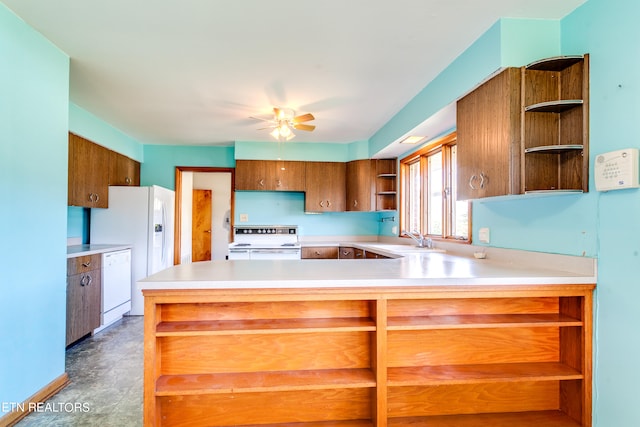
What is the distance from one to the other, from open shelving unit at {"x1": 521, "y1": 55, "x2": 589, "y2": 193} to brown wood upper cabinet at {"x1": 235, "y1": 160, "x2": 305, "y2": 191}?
3.40 meters

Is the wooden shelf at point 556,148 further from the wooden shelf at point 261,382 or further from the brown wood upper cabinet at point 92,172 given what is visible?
the brown wood upper cabinet at point 92,172

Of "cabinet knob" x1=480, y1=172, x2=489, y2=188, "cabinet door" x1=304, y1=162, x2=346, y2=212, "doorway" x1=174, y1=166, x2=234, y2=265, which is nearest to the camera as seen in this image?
"cabinet knob" x1=480, y1=172, x2=489, y2=188

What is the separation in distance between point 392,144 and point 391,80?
110cm

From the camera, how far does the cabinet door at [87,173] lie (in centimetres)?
338

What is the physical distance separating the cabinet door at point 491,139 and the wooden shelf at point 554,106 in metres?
0.08

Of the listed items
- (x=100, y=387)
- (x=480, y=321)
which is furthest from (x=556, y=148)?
(x=100, y=387)

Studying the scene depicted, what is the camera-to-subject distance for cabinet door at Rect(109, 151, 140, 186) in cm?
416

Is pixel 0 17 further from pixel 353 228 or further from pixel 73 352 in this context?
pixel 353 228

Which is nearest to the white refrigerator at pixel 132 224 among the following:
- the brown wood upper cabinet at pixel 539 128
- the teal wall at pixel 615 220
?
the brown wood upper cabinet at pixel 539 128

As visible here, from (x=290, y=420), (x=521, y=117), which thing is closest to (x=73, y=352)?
(x=290, y=420)

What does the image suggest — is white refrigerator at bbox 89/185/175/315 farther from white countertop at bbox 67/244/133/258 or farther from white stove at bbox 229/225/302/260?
white stove at bbox 229/225/302/260

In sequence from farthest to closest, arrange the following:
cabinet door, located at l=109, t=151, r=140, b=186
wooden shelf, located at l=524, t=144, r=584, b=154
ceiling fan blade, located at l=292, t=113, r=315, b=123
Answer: cabinet door, located at l=109, t=151, r=140, b=186
ceiling fan blade, located at l=292, t=113, r=315, b=123
wooden shelf, located at l=524, t=144, r=584, b=154

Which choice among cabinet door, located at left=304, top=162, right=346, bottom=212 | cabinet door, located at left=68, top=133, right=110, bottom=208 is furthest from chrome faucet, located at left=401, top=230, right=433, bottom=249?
cabinet door, located at left=68, top=133, right=110, bottom=208

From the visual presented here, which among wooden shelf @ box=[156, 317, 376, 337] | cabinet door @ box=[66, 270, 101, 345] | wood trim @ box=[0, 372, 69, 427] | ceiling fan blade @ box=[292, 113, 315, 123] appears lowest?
wood trim @ box=[0, 372, 69, 427]
